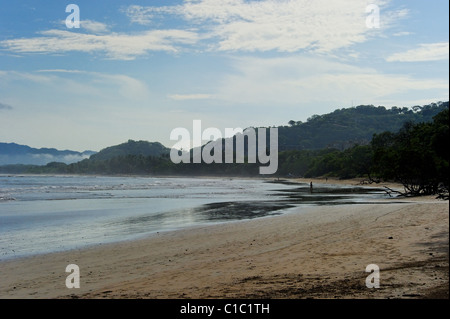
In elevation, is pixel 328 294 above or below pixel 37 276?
above

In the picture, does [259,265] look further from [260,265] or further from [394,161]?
[394,161]

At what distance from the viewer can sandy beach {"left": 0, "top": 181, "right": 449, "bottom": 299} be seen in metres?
7.84

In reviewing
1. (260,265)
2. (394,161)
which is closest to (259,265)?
(260,265)

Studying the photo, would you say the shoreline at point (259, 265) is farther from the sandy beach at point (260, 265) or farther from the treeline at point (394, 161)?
the treeline at point (394, 161)

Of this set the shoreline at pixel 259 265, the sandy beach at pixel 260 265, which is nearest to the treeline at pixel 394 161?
the shoreline at pixel 259 265

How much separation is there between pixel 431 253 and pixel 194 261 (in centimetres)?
619

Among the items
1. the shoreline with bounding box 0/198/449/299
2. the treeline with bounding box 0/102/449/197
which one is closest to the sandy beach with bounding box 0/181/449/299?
the shoreline with bounding box 0/198/449/299

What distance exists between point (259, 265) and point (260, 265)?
0.03 m

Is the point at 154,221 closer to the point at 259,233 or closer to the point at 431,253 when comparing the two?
the point at 259,233

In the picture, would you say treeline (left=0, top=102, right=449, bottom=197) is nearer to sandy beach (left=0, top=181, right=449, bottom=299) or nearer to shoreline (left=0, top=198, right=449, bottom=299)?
shoreline (left=0, top=198, right=449, bottom=299)

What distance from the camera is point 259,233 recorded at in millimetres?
17641

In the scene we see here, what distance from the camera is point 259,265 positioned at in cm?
1100

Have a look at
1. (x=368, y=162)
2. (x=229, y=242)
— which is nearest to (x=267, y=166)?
(x=368, y=162)

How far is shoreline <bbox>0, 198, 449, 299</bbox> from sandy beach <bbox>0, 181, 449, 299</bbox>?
0.08 feet
